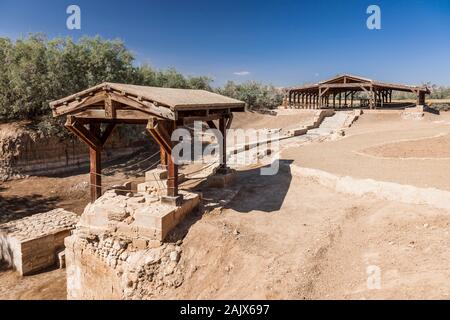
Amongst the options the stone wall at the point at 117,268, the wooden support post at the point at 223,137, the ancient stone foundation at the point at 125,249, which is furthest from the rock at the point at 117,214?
the wooden support post at the point at 223,137

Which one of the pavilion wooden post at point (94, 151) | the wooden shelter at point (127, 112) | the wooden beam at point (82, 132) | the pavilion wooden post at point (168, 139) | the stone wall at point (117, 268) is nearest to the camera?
the stone wall at point (117, 268)

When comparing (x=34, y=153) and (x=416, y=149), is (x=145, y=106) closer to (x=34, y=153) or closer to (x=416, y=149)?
(x=416, y=149)

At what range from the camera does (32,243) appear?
11.0m

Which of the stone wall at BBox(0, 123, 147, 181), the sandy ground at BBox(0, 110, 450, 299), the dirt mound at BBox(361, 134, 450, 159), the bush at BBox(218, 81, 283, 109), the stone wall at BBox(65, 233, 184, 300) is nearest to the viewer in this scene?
the sandy ground at BBox(0, 110, 450, 299)

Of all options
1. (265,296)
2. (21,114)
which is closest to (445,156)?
(265,296)

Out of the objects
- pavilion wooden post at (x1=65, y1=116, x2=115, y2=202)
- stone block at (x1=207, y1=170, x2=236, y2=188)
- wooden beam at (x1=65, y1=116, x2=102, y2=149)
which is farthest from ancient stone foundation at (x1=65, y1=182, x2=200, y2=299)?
stone block at (x1=207, y1=170, x2=236, y2=188)

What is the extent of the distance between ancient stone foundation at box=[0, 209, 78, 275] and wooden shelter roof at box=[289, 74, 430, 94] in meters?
25.9

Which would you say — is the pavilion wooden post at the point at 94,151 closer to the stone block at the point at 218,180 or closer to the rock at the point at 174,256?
the rock at the point at 174,256

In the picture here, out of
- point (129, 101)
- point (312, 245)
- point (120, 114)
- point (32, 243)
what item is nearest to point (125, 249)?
point (120, 114)

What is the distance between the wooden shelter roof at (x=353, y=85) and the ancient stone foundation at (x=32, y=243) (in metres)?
25.9

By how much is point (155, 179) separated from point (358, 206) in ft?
20.3

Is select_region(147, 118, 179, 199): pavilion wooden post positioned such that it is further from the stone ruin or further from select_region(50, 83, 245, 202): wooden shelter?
the stone ruin

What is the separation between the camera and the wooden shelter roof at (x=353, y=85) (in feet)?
91.1

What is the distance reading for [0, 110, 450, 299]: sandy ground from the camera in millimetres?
5766
